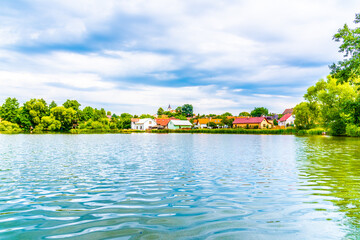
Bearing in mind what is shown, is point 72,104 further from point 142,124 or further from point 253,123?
point 253,123

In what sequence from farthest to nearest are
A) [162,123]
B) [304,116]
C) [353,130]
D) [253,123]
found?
[162,123]
[253,123]
[304,116]
[353,130]

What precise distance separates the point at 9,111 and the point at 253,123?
112844mm

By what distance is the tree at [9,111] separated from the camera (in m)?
103

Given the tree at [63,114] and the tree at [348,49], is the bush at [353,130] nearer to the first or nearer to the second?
the tree at [348,49]

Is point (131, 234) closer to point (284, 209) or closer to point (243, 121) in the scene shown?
point (284, 209)

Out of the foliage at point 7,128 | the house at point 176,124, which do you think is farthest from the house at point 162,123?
the foliage at point 7,128

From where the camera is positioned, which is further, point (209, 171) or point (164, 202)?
point (209, 171)

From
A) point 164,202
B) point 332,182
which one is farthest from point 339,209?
point 164,202

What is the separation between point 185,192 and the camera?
8789 mm

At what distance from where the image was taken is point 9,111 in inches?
4070

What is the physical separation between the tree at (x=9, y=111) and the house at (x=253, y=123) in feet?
343

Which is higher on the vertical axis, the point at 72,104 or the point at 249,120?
the point at 72,104

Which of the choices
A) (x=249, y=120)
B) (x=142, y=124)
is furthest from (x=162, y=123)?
(x=249, y=120)

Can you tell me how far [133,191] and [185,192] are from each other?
6.30ft
